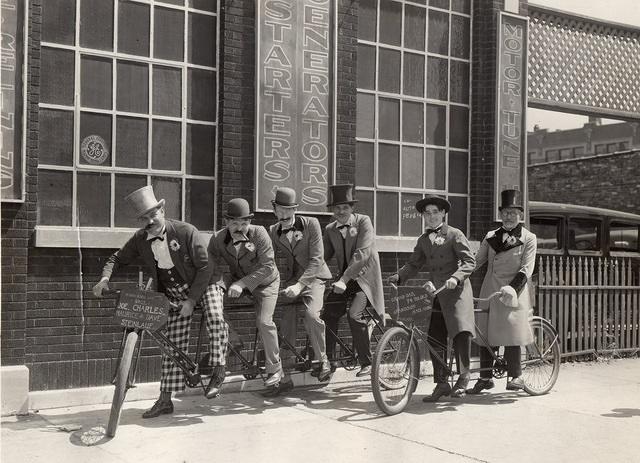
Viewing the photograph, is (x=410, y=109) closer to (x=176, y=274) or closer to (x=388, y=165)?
(x=388, y=165)

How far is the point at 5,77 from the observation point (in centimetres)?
687

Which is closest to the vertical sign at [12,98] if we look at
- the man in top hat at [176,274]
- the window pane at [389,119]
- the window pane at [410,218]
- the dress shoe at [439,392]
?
the man in top hat at [176,274]

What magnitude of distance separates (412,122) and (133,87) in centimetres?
346

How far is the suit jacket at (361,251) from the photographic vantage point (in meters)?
7.73

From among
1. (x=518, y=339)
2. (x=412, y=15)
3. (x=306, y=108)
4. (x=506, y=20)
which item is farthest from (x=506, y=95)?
(x=518, y=339)

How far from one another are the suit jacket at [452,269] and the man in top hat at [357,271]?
0.31 meters

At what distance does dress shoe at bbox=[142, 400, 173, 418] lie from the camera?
6766 mm

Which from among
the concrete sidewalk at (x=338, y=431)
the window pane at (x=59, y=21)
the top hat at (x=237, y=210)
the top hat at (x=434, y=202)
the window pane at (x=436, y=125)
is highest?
the window pane at (x=59, y=21)

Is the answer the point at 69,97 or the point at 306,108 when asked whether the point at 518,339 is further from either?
the point at 69,97

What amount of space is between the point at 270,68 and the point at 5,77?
2631 mm

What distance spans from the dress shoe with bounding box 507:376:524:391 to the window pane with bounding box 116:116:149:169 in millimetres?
4051

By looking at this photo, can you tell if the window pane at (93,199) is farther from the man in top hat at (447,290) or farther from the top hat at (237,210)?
the man in top hat at (447,290)

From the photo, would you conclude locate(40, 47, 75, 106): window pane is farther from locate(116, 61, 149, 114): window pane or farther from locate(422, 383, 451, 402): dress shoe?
locate(422, 383, 451, 402): dress shoe

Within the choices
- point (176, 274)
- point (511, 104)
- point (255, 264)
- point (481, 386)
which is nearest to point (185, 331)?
point (176, 274)
